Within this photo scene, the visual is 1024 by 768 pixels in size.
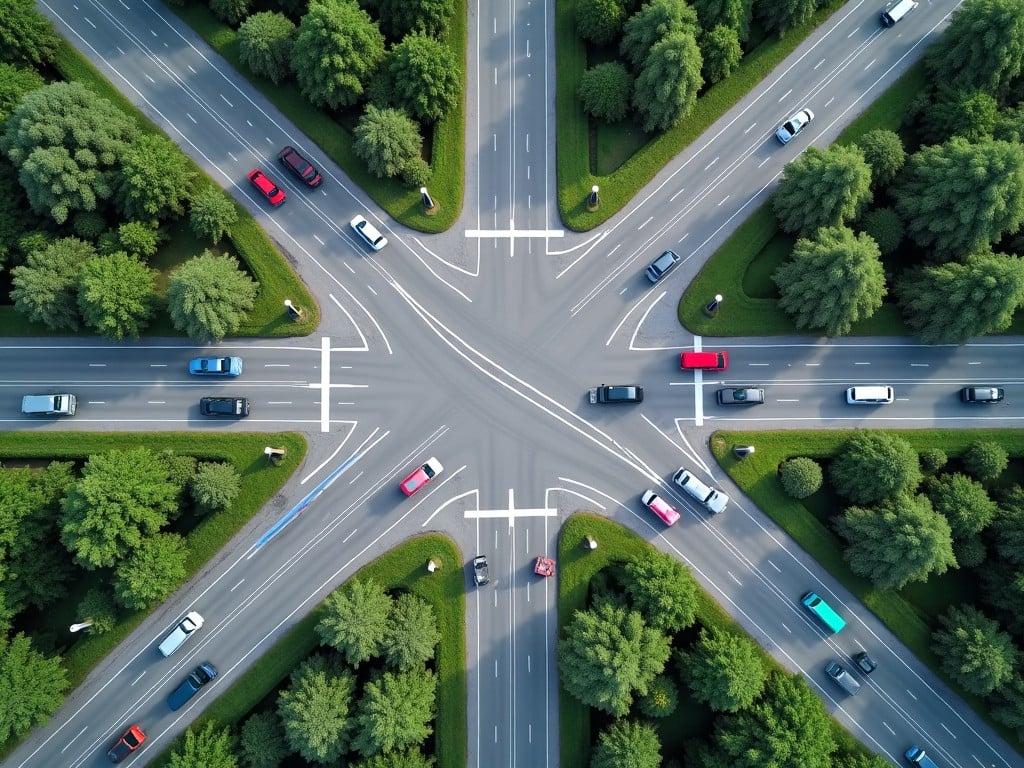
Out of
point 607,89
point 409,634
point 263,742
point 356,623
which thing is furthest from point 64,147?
point 263,742

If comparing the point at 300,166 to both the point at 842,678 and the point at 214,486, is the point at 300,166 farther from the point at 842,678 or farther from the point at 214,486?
the point at 842,678

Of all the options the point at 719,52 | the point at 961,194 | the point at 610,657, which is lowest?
the point at 610,657

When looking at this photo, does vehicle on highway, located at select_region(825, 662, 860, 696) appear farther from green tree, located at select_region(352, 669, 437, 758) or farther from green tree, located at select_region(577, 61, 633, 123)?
green tree, located at select_region(577, 61, 633, 123)

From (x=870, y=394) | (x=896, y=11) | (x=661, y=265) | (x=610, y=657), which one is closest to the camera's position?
(x=610, y=657)

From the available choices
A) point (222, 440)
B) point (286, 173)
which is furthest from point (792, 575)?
point (286, 173)

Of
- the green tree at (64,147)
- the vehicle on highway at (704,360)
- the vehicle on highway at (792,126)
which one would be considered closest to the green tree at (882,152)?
the vehicle on highway at (792,126)

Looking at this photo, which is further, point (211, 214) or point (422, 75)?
point (211, 214)

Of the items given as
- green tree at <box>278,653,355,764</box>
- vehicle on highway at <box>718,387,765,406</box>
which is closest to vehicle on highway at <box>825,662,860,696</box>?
vehicle on highway at <box>718,387,765,406</box>

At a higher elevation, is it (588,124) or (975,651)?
(588,124)
